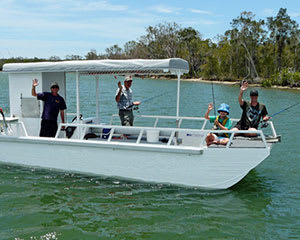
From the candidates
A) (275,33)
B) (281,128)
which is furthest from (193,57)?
(281,128)

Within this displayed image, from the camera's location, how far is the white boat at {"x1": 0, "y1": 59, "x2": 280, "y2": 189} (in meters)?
7.04

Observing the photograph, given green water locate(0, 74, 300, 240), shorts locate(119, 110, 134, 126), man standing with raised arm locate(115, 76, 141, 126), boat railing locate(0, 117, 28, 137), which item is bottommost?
green water locate(0, 74, 300, 240)

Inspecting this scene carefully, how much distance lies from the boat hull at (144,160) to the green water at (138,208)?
0.26 meters

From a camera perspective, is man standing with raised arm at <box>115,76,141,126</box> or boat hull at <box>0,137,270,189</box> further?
man standing with raised arm at <box>115,76,141,126</box>

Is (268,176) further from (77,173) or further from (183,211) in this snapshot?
(77,173)

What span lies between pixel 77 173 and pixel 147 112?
1461cm

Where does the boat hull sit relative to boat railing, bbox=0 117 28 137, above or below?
below

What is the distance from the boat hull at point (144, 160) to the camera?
276 inches

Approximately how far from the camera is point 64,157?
322 inches

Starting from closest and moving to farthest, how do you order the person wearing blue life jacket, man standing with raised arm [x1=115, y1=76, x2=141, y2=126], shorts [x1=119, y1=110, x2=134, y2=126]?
the person wearing blue life jacket
man standing with raised arm [x1=115, y1=76, x2=141, y2=126]
shorts [x1=119, y1=110, x2=134, y2=126]

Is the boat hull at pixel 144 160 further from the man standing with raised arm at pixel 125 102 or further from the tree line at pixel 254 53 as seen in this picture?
the tree line at pixel 254 53

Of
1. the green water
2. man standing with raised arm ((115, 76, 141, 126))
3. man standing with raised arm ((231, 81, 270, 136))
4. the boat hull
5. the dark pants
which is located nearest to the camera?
the green water

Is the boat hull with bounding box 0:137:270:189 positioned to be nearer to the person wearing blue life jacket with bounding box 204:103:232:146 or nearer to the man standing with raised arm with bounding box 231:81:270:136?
the person wearing blue life jacket with bounding box 204:103:232:146

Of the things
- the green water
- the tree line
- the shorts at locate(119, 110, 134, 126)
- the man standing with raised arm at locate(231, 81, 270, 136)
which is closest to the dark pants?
the green water
